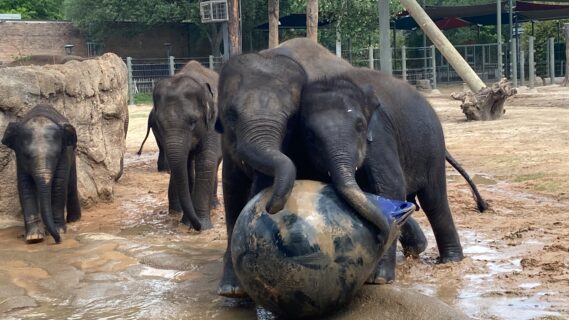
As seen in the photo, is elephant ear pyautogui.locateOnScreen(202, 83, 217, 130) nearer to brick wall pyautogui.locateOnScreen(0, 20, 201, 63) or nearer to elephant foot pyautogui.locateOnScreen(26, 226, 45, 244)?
elephant foot pyautogui.locateOnScreen(26, 226, 45, 244)

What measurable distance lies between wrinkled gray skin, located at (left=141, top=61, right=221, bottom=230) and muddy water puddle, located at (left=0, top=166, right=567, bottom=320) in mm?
337

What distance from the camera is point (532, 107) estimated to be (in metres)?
19.6

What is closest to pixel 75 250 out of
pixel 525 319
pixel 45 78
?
pixel 45 78

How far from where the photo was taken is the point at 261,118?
167 inches

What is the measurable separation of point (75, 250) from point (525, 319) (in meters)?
4.03

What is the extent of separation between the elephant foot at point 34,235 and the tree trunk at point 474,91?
10.8 m

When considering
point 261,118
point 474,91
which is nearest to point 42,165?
point 261,118

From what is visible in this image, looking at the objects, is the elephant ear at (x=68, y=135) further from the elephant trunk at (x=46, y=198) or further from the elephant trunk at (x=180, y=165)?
the elephant trunk at (x=180, y=165)

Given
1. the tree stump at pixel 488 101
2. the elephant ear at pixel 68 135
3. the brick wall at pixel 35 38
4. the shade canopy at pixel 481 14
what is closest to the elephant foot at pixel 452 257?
the elephant ear at pixel 68 135

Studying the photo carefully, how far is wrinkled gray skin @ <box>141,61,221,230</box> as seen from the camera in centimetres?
776

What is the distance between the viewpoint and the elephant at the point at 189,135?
776 centimetres

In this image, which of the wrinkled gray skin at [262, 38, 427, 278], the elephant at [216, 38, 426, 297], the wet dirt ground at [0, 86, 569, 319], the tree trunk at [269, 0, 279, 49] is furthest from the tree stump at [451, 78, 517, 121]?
the elephant at [216, 38, 426, 297]

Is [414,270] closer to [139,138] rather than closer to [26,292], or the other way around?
[26,292]

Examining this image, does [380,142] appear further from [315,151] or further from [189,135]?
[189,135]
